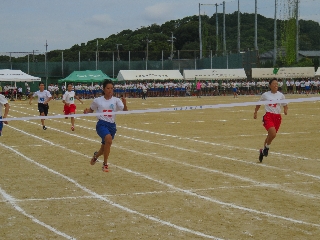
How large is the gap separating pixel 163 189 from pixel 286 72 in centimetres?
6086

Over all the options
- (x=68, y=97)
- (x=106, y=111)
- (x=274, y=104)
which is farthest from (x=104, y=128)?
(x=68, y=97)

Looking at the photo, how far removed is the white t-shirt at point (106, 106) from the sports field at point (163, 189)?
1.15 metres

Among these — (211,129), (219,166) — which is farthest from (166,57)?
(219,166)

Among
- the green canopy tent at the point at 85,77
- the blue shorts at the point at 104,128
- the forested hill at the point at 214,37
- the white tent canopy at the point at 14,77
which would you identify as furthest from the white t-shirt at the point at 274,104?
the forested hill at the point at 214,37

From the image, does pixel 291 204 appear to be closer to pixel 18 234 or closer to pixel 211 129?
pixel 18 234

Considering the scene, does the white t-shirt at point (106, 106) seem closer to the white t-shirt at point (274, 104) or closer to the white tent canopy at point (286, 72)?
the white t-shirt at point (274, 104)

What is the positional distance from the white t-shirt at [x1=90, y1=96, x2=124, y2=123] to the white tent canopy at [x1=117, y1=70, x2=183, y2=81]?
55513 millimetres

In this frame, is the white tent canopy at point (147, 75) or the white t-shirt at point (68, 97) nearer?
the white t-shirt at point (68, 97)

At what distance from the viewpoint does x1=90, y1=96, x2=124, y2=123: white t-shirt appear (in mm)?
12953

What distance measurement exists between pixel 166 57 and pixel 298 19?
56.6 feet

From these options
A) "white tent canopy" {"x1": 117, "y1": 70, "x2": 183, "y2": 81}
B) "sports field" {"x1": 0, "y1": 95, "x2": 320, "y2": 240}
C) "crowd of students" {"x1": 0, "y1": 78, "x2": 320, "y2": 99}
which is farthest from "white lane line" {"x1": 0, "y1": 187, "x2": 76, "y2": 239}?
"white tent canopy" {"x1": 117, "y1": 70, "x2": 183, "y2": 81}

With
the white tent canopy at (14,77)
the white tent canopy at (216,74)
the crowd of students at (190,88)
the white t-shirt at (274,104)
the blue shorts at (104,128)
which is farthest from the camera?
the white tent canopy at (216,74)

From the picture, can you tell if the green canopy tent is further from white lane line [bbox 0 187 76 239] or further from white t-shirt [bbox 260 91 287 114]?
white lane line [bbox 0 187 76 239]

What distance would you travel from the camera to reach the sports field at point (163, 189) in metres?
8.33
